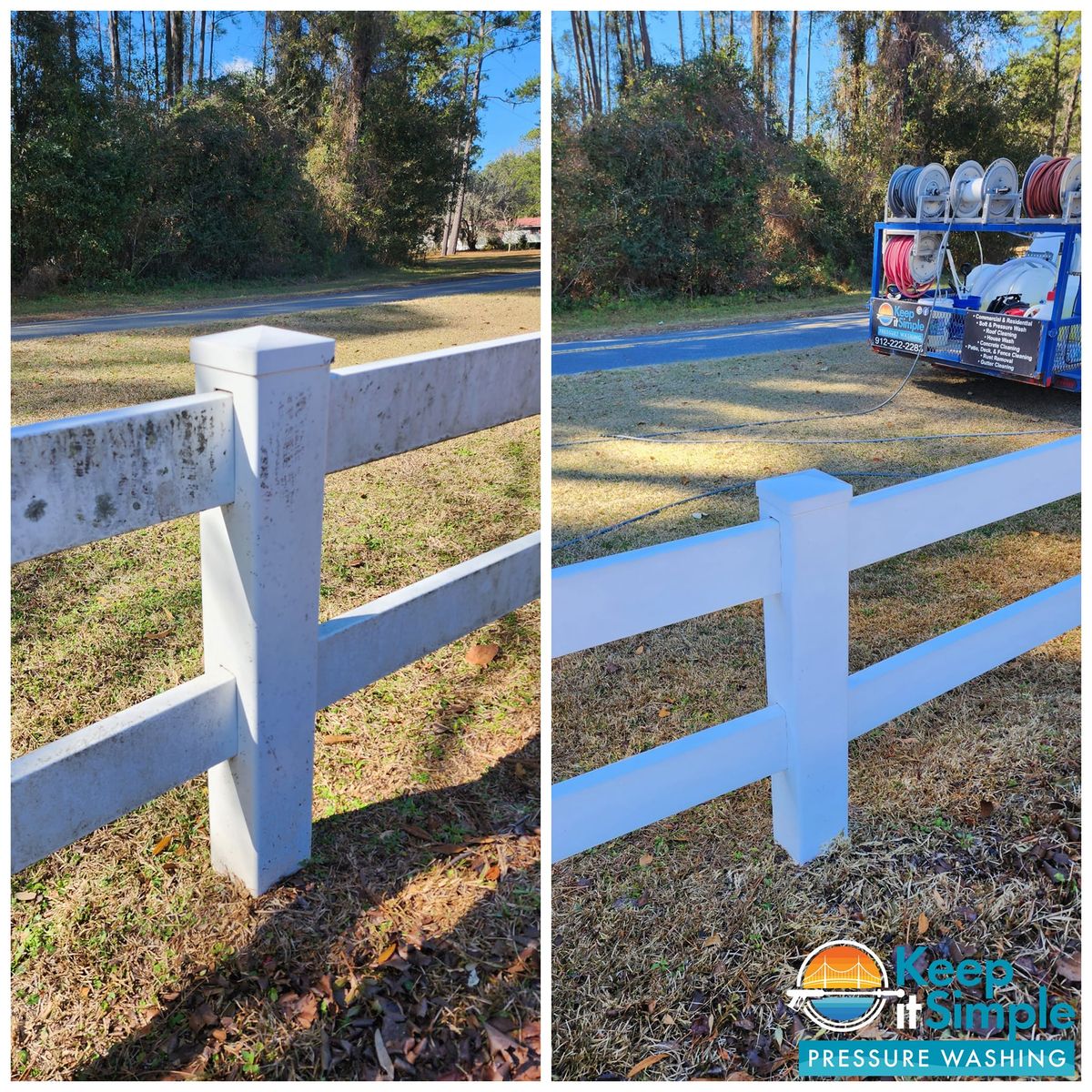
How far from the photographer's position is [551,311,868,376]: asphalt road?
8.43m

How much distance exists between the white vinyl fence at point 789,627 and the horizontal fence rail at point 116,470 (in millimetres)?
545

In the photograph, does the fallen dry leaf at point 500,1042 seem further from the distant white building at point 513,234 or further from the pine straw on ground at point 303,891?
the distant white building at point 513,234

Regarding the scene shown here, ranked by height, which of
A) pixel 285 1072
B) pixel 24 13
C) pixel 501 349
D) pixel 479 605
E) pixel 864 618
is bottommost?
pixel 285 1072

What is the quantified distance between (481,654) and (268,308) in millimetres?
8805

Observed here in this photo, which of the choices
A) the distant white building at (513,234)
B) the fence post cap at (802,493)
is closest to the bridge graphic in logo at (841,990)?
the fence post cap at (802,493)

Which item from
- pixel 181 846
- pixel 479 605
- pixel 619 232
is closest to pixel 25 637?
pixel 181 846

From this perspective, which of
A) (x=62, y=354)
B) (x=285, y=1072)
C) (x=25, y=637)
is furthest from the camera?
(x=62, y=354)

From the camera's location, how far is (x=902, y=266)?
6.97m

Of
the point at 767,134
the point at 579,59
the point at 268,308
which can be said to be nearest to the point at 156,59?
the point at 268,308

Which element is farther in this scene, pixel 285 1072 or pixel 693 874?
pixel 693 874

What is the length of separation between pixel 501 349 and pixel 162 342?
6198 millimetres

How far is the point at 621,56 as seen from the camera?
12547 millimetres

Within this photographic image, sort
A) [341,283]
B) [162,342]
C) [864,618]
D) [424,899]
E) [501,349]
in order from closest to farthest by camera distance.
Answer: [424,899]
[501,349]
[864,618]
[162,342]
[341,283]

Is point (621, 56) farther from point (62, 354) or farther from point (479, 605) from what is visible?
point (479, 605)
